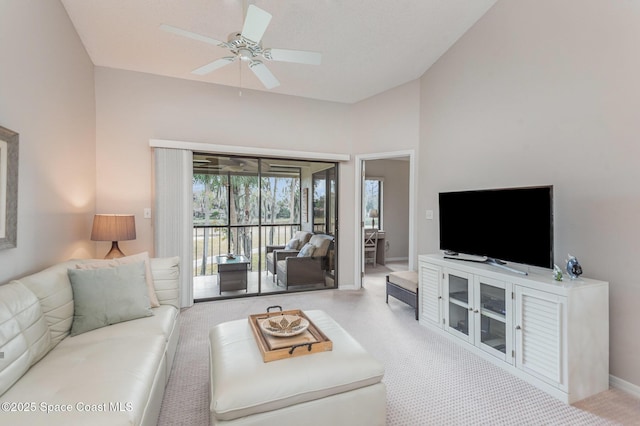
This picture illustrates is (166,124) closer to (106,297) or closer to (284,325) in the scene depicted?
(106,297)

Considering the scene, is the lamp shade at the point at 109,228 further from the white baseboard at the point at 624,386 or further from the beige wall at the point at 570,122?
the white baseboard at the point at 624,386

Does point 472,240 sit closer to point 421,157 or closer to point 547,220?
point 547,220

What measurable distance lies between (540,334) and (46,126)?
4305 millimetres

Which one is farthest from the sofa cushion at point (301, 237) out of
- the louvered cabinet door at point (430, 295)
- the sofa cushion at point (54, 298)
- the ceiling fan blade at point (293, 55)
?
the sofa cushion at point (54, 298)

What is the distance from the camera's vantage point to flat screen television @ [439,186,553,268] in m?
2.39

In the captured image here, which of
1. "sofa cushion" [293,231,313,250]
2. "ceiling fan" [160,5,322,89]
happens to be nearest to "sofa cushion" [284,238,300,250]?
"sofa cushion" [293,231,313,250]

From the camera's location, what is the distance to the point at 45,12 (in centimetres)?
249

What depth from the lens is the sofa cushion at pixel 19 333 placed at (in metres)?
1.43

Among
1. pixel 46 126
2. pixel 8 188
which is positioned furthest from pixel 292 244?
pixel 8 188

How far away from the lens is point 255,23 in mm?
1964

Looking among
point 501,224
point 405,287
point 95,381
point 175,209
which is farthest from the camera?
point 175,209

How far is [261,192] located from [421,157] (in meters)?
2.37

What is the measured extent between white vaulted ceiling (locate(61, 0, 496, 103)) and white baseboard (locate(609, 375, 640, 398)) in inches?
142

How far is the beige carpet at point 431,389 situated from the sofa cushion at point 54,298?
2.75 feet
